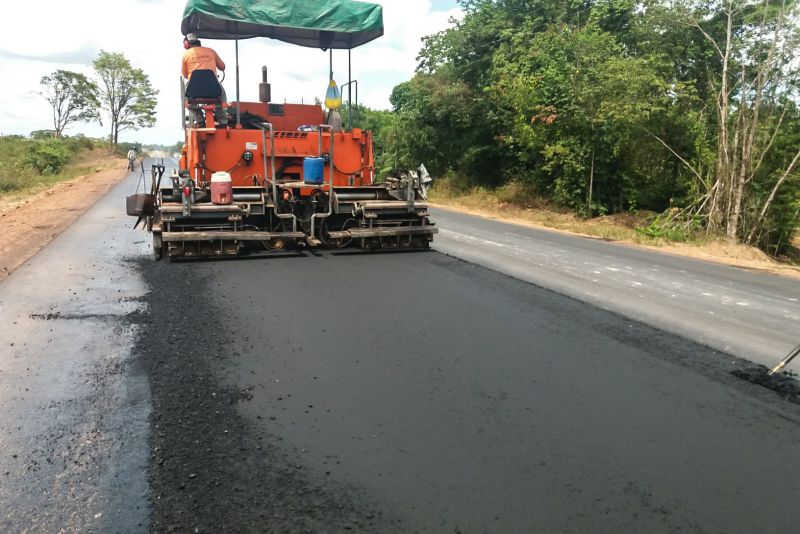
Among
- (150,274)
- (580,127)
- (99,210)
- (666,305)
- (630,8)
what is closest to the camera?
(666,305)

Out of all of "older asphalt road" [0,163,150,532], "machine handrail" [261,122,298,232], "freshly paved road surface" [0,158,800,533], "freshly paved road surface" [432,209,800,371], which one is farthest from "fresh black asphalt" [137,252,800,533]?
"machine handrail" [261,122,298,232]

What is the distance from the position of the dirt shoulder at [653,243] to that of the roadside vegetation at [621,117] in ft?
1.52

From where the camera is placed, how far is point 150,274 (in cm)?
770

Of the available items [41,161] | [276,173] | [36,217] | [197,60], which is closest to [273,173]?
[276,173]

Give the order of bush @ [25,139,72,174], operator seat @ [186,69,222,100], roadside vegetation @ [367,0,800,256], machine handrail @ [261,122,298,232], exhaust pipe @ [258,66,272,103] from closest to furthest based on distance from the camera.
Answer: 1. machine handrail @ [261,122,298,232]
2. operator seat @ [186,69,222,100]
3. exhaust pipe @ [258,66,272,103]
4. roadside vegetation @ [367,0,800,256]
5. bush @ [25,139,72,174]

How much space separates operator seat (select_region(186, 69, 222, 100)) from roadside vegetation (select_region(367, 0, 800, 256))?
10299 millimetres

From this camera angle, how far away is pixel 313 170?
364 inches

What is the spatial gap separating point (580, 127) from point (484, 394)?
15.3 meters

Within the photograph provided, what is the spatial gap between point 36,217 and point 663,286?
13300mm

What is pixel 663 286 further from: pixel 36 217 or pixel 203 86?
pixel 36 217

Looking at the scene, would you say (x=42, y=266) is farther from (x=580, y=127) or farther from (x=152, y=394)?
(x=580, y=127)

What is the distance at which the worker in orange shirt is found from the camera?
362 inches

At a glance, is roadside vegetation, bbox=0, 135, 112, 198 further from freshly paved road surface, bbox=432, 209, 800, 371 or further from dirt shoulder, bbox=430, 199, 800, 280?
freshly paved road surface, bbox=432, 209, 800, 371

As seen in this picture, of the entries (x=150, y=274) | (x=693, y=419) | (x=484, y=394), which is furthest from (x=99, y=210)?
(x=693, y=419)
